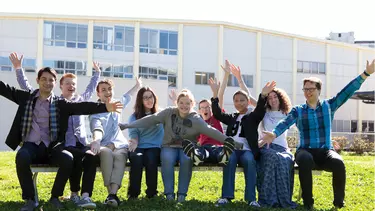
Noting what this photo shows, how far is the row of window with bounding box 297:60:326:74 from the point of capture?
36.2 metres

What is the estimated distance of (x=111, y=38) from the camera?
105 feet

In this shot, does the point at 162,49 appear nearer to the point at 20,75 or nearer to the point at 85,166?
the point at 20,75

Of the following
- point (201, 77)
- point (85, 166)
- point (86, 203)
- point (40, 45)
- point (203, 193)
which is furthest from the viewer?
point (201, 77)

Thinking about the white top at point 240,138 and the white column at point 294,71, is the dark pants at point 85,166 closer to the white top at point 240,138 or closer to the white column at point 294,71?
the white top at point 240,138

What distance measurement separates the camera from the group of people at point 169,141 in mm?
5540

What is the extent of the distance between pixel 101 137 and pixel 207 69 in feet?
89.5

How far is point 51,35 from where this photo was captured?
31047mm

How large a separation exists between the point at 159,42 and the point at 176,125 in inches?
1066

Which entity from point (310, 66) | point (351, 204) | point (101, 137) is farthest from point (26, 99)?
point (310, 66)

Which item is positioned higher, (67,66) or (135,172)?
(67,66)

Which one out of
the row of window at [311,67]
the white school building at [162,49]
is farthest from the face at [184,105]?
the row of window at [311,67]

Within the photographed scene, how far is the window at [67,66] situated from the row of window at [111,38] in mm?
1116

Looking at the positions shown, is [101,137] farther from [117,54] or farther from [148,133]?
[117,54]

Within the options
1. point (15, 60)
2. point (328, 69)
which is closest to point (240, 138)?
point (15, 60)
